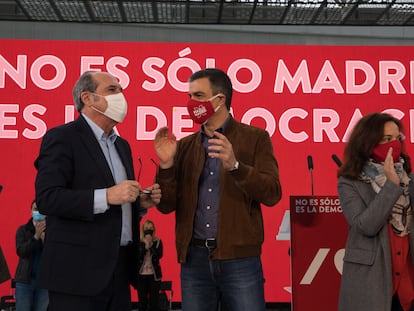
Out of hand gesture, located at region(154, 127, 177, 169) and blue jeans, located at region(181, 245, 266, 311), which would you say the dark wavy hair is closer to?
blue jeans, located at region(181, 245, 266, 311)

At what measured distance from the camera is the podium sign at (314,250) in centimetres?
325

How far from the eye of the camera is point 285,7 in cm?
762

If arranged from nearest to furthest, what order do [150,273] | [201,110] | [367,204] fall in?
[201,110] → [367,204] → [150,273]

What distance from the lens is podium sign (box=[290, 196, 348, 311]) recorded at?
3.25 meters

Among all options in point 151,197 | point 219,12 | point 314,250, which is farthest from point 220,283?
point 219,12

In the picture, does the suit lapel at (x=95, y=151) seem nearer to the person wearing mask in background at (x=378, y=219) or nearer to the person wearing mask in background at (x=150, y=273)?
the person wearing mask in background at (x=378, y=219)

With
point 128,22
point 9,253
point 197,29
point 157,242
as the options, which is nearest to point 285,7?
point 197,29

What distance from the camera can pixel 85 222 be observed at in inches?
76.8

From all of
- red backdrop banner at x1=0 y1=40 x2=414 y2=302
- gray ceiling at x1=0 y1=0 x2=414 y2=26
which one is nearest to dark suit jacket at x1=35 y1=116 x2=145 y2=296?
red backdrop banner at x1=0 y1=40 x2=414 y2=302

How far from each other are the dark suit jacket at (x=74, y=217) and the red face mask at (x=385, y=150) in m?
1.11

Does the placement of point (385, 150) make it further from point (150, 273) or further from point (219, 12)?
point (219, 12)

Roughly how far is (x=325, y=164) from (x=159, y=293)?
2624 mm

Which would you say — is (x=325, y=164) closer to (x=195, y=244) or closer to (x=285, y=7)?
(x=285, y=7)

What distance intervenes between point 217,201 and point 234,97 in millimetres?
4912
